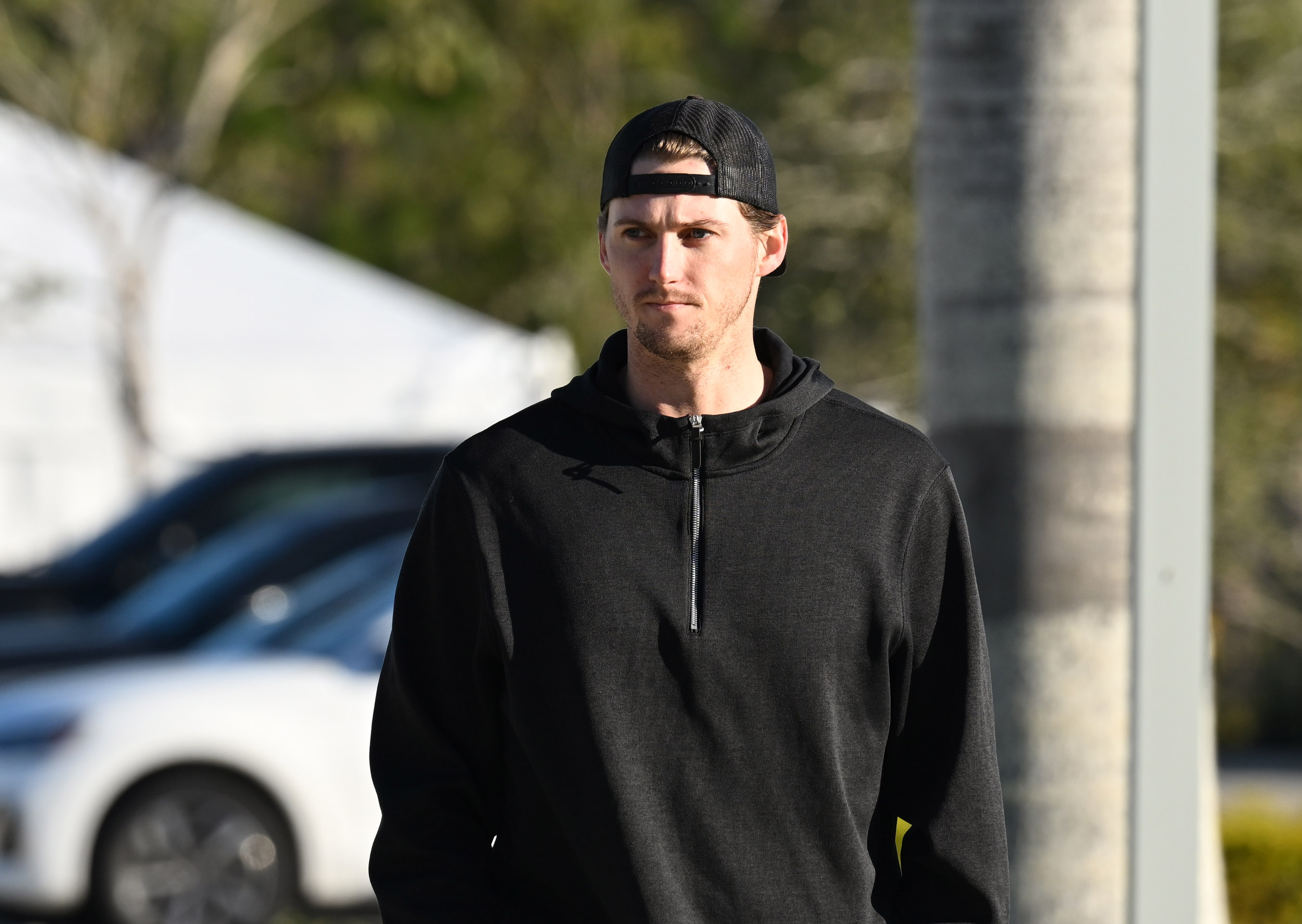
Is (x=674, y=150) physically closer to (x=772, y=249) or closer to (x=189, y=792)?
(x=772, y=249)

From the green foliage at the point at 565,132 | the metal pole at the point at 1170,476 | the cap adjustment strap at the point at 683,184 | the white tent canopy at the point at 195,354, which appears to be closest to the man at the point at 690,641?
the cap adjustment strap at the point at 683,184

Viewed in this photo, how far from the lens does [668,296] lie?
1880 millimetres

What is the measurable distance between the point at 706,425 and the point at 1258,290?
29.7ft

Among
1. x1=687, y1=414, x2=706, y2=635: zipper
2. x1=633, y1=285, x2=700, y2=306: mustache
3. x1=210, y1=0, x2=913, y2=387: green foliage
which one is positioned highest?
x1=210, y1=0, x2=913, y2=387: green foliage

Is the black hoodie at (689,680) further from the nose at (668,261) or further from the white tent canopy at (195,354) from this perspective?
the white tent canopy at (195,354)

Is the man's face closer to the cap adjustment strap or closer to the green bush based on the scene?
the cap adjustment strap

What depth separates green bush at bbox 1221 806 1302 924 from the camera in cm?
621

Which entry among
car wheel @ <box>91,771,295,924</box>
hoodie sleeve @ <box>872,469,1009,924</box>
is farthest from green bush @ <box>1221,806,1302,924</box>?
hoodie sleeve @ <box>872,469,1009,924</box>

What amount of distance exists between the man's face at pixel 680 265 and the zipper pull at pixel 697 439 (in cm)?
7

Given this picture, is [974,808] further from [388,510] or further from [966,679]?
[388,510]

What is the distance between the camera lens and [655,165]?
74.5 inches

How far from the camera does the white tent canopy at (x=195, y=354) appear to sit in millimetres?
12008

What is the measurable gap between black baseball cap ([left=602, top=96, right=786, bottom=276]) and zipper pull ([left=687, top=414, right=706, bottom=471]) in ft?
0.65

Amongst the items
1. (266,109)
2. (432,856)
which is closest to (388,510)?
(432,856)
